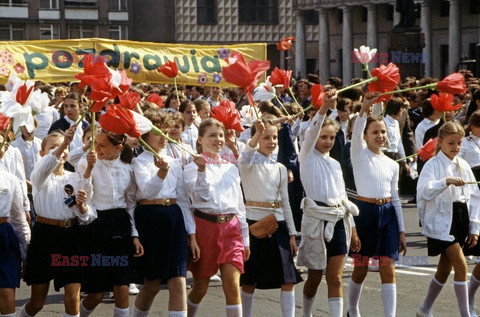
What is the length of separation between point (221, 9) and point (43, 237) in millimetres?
62958

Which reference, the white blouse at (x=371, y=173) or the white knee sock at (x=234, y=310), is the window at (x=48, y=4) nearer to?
the white blouse at (x=371, y=173)

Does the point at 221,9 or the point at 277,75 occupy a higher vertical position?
the point at 221,9

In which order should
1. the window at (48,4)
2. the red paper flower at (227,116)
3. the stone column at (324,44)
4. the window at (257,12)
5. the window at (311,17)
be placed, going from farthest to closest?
the window at (311,17)
the window at (257,12)
the stone column at (324,44)
the window at (48,4)
the red paper flower at (227,116)

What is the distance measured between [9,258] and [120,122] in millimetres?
1447

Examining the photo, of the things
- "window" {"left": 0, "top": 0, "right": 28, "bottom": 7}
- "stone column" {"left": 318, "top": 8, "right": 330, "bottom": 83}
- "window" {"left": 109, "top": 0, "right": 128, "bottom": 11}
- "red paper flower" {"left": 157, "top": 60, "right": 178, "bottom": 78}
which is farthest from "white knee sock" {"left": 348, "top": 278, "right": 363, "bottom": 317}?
"window" {"left": 109, "top": 0, "right": 128, "bottom": 11}

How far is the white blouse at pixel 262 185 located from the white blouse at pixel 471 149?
2.68 meters

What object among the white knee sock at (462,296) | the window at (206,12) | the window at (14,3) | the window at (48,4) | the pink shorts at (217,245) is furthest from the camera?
the window at (206,12)

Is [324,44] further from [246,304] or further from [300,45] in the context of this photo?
[246,304]

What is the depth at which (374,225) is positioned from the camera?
29.4ft

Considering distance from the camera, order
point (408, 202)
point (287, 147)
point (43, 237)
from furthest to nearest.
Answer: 1. point (408, 202)
2. point (287, 147)
3. point (43, 237)

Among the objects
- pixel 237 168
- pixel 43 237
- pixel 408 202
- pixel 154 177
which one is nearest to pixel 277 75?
pixel 237 168

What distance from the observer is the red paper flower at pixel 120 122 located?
694cm

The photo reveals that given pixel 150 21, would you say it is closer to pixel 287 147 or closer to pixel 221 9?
pixel 221 9

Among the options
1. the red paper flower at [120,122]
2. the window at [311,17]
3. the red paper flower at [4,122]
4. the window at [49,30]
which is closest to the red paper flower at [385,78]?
the red paper flower at [120,122]
